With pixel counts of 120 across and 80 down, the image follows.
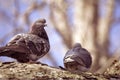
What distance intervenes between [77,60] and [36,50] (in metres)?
0.28

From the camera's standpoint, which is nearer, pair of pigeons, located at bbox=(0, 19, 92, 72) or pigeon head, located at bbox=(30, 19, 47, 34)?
pair of pigeons, located at bbox=(0, 19, 92, 72)

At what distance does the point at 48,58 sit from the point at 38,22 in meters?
4.69

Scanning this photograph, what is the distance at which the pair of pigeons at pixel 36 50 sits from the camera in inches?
85.9

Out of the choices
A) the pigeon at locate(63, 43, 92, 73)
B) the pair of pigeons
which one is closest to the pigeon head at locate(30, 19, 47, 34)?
the pair of pigeons

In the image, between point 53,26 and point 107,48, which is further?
point 53,26

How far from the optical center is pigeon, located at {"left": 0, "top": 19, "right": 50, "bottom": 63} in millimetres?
2164

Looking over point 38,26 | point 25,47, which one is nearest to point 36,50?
point 25,47

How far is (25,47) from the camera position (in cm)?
222

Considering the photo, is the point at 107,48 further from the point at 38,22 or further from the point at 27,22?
the point at 38,22

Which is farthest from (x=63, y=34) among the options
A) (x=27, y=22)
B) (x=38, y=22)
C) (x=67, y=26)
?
(x=38, y=22)

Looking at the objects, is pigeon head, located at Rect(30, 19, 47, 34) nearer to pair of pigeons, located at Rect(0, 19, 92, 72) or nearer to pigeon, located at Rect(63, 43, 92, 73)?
pair of pigeons, located at Rect(0, 19, 92, 72)

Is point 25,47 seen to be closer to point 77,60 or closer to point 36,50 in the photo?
point 36,50

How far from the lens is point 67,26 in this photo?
7301 millimetres

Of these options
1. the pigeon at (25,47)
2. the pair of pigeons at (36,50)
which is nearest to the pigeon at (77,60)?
the pair of pigeons at (36,50)
